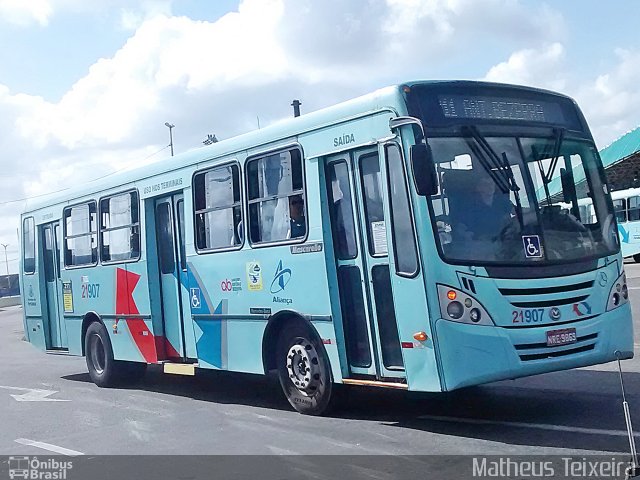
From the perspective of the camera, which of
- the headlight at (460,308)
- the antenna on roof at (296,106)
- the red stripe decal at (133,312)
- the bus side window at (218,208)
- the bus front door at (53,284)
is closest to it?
the headlight at (460,308)

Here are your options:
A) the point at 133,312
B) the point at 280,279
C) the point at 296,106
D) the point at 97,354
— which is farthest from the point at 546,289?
the point at 296,106

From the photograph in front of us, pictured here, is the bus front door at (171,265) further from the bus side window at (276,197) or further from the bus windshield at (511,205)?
the bus windshield at (511,205)

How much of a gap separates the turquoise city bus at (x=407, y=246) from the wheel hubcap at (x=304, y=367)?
21mm

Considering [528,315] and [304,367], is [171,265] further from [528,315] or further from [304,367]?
[528,315]

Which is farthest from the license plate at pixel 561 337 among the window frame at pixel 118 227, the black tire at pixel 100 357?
the black tire at pixel 100 357

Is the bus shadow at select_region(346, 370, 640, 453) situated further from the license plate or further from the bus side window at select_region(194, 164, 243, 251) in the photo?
the bus side window at select_region(194, 164, 243, 251)

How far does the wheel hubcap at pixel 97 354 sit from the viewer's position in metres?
14.2

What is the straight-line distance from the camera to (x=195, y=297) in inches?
446

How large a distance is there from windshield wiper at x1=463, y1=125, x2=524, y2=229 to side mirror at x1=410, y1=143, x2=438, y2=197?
26.4 inches

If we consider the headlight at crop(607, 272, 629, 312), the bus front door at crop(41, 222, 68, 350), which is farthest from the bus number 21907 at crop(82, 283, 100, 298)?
the headlight at crop(607, 272, 629, 312)

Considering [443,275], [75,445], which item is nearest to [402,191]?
[443,275]

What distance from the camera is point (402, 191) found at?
8023 mm

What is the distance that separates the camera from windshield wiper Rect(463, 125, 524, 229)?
8078 millimetres

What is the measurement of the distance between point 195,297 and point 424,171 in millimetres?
4655
